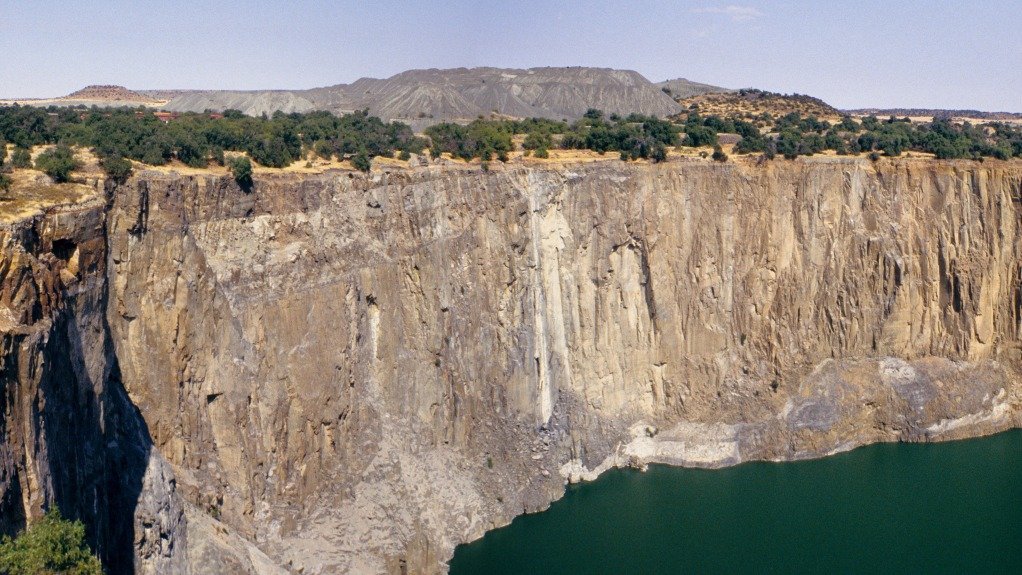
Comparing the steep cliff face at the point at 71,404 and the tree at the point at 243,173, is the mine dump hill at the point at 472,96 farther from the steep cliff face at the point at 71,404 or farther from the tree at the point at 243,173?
the steep cliff face at the point at 71,404

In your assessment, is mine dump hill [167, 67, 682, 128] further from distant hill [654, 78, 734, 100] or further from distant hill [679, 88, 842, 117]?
distant hill [654, 78, 734, 100]

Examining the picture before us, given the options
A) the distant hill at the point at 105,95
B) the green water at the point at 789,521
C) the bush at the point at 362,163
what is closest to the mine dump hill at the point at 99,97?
the distant hill at the point at 105,95

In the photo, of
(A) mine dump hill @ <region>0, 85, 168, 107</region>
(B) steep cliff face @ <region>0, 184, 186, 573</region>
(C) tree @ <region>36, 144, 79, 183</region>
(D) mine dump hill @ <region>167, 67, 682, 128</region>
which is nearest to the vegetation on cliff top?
(C) tree @ <region>36, 144, 79, 183</region>

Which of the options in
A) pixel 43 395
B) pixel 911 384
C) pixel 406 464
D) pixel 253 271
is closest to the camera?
pixel 43 395

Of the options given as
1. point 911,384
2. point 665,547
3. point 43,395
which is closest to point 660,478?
point 665,547

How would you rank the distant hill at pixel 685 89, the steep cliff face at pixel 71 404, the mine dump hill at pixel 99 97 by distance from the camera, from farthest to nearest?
1. the mine dump hill at pixel 99 97
2. the distant hill at pixel 685 89
3. the steep cliff face at pixel 71 404

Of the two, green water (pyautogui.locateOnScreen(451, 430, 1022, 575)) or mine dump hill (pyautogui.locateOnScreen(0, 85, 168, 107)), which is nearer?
green water (pyautogui.locateOnScreen(451, 430, 1022, 575))

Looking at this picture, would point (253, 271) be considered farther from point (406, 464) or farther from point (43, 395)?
point (43, 395)
